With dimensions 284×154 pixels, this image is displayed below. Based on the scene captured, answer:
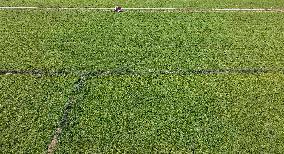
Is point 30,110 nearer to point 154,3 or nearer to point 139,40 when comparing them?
point 139,40

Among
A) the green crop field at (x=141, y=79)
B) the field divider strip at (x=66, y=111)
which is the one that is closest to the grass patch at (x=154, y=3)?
the green crop field at (x=141, y=79)

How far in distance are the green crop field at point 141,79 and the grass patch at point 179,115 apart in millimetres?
20

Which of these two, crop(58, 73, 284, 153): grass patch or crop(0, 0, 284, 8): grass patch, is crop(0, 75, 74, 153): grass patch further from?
crop(0, 0, 284, 8): grass patch

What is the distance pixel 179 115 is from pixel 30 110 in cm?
297

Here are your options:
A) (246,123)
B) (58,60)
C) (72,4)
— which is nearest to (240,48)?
(246,123)

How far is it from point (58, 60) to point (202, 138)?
13.8ft

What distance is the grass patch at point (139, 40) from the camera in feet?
33.1

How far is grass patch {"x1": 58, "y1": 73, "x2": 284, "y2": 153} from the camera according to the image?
7.60 metres

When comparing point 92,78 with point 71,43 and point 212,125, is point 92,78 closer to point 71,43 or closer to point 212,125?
point 71,43

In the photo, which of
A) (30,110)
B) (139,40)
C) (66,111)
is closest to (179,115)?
(66,111)

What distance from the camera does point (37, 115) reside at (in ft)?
27.0

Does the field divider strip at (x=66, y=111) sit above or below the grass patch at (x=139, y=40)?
below

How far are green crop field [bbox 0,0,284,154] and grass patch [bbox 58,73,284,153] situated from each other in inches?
0.8

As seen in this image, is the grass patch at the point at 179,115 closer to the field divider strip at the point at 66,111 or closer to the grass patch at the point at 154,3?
the field divider strip at the point at 66,111
